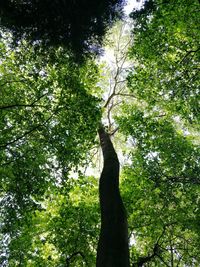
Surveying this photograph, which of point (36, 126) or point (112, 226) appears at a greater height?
point (36, 126)

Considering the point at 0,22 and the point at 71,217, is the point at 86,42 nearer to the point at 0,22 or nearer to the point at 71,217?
the point at 0,22

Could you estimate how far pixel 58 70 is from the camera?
1258 cm

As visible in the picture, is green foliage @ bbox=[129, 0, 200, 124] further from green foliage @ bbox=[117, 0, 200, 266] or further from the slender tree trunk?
the slender tree trunk

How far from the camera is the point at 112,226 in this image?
359 inches

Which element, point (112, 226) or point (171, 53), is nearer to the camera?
point (112, 226)

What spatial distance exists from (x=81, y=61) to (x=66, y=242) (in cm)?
803

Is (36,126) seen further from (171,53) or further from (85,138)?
(171,53)

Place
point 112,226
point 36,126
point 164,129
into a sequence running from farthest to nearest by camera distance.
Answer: point 164,129 < point 36,126 < point 112,226

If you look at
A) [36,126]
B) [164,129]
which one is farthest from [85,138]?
[164,129]

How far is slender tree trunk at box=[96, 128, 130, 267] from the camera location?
26.6ft

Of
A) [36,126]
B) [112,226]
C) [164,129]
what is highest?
[164,129]

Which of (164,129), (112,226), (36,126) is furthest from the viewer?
(164,129)

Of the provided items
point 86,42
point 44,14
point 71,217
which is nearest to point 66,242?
point 71,217

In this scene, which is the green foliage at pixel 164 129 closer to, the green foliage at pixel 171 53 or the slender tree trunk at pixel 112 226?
the green foliage at pixel 171 53
